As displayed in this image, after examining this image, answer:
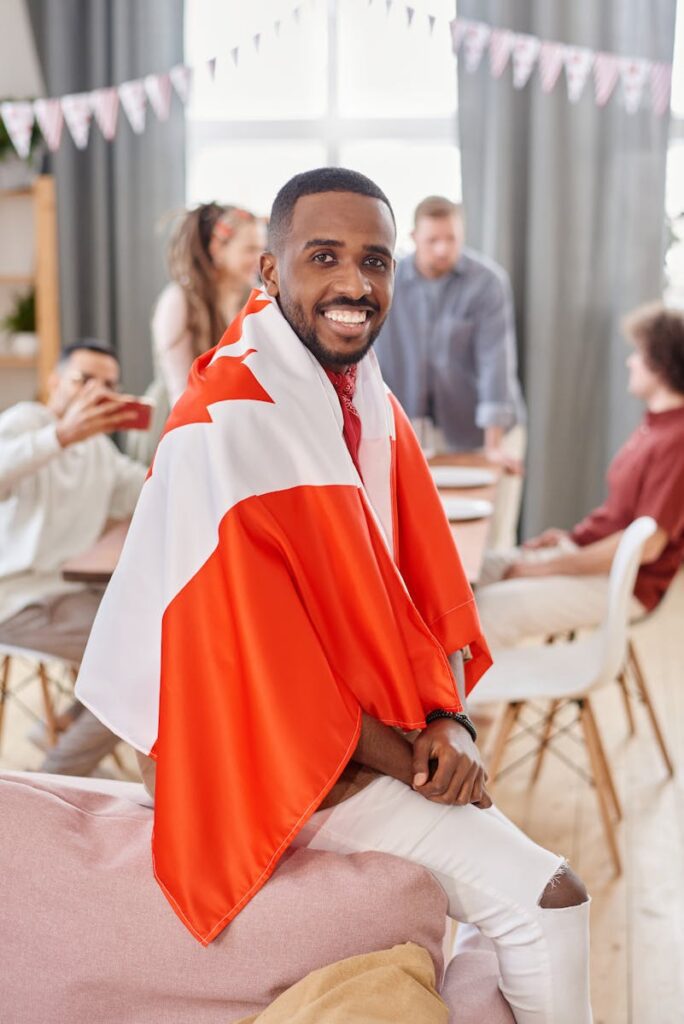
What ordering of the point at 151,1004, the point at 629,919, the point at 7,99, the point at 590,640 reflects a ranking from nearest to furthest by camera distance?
the point at 151,1004 → the point at 629,919 → the point at 590,640 → the point at 7,99

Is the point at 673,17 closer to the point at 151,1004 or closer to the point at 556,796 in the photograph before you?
the point at 556,796

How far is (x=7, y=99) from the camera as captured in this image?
4961mm

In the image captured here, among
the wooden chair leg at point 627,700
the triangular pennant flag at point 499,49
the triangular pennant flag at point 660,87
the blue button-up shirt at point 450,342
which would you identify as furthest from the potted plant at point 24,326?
the wooden chair leg at point 627,700

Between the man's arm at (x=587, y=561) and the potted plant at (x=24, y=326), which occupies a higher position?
the potted plant at (x=24, y=326)

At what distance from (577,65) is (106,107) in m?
1.90

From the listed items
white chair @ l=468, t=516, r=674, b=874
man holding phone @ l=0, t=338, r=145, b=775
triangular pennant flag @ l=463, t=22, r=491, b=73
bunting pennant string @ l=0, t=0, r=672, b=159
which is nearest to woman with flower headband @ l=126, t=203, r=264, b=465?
man holding phone @ l=0, t=338, r=145, b=775

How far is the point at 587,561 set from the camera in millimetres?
2945

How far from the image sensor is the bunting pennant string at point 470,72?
470 centimetres

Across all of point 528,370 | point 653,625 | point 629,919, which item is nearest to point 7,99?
point 528,370

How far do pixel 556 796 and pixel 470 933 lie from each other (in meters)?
1.56

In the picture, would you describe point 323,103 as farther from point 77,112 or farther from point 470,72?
point 77,112

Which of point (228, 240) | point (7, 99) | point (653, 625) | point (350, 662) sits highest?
point (7, 99)

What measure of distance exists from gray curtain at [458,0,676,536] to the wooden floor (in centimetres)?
156

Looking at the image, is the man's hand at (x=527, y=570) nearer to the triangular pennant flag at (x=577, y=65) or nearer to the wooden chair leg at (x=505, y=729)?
the wooden chair leg at (x=505, y=729)
